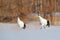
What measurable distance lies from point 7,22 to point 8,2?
27 cm

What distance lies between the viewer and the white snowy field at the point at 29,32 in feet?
6.55

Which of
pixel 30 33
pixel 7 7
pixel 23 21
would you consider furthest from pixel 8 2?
pixel 30 33

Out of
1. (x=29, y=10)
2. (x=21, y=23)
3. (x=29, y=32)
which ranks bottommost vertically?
(x=29, y=32)

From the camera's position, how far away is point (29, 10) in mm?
2021

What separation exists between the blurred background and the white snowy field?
0.24 feet

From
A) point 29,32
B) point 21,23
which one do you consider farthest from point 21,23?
point 29,32

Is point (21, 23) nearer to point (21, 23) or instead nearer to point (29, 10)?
point (21, 23)

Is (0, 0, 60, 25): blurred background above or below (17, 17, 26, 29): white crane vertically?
above

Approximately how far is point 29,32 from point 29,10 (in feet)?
0.98

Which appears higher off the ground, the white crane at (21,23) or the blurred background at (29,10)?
the blurred background at (29,10)

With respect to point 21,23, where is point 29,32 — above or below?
below

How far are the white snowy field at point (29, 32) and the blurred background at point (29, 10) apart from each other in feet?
0.24

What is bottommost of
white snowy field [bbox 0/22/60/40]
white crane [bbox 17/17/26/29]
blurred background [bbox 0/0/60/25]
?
white snowy field [bbox 0/22/60/40]

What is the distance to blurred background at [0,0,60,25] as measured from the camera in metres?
1.99
